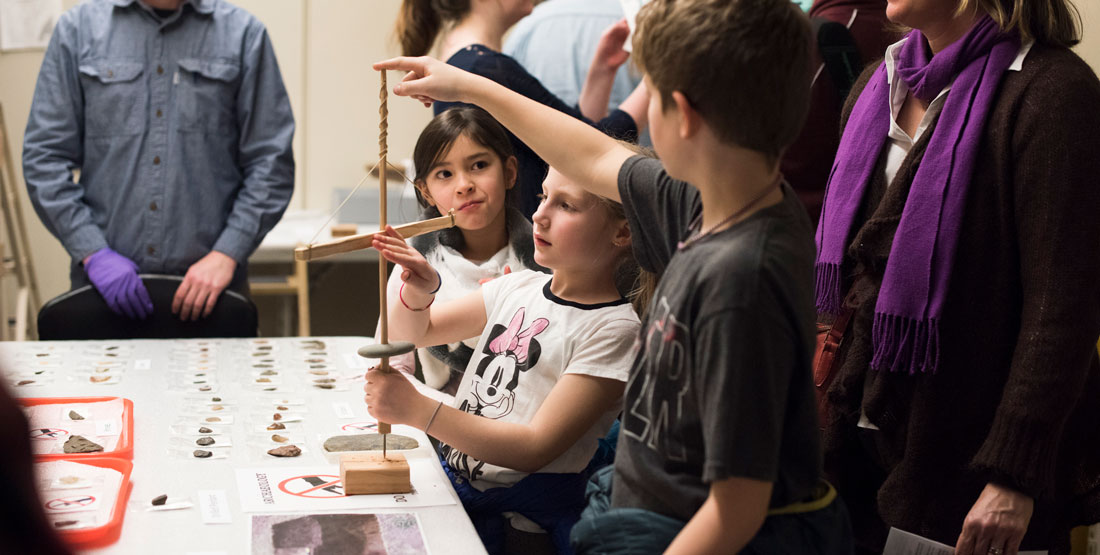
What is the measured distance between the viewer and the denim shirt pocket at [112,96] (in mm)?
2945

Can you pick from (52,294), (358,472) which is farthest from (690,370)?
(52,294)

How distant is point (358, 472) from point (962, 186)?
99cm

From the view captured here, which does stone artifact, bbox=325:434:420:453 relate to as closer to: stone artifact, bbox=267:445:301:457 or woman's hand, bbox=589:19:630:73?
stone artifact, bbox=267:445:301:457

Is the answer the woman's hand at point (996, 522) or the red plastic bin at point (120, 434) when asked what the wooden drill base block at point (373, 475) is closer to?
the red plastic bin at point (120, 434)

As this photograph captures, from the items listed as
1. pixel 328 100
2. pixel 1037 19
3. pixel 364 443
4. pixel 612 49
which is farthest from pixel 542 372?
pixel 328 100

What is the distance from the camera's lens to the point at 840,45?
2148 mm

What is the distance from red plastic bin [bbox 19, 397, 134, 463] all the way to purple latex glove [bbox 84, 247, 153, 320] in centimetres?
87

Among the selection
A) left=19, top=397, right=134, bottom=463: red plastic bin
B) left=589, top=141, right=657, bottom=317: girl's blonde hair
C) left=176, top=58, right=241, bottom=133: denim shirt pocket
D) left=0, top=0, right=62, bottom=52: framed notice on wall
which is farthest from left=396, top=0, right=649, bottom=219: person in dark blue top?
left=0, top=0, right=62, bottom=52: framed notice on wall

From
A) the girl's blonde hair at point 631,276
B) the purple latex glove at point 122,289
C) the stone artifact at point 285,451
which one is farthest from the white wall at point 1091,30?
the purple latex glove at point 122,289

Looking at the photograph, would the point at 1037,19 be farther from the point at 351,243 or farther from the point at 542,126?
the point at 351,243

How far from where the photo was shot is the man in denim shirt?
293 cm

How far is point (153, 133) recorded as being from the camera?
2.98 meters

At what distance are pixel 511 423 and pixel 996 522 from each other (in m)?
0.73

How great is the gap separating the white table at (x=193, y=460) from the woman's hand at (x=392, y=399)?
14 cm
